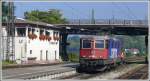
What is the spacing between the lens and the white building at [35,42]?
55.0 m

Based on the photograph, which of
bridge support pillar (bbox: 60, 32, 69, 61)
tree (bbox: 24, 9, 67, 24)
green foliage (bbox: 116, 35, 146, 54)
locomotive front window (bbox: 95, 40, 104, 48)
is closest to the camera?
locomotive front window (bbox: 95, 40, 104, 48)

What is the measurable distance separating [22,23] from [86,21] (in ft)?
55.5

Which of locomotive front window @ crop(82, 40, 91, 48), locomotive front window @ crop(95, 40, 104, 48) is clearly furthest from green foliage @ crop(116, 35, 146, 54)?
locomotive front window @ crop(82, 40, 91, 48)

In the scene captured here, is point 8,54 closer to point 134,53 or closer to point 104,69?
point 104,69

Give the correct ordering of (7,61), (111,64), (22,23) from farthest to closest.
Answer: (22,23)
(7,61)
(111,64)

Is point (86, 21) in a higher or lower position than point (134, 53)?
higher

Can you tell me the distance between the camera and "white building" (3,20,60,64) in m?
55.0

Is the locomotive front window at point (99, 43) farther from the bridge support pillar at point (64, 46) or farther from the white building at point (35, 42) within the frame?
the bridge support pillar at point (64, 46)

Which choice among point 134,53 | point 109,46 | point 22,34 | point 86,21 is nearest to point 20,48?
point 22,34

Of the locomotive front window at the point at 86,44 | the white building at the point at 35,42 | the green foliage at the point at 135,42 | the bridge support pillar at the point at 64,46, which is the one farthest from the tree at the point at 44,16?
the locomotive front window at the point at 86,44

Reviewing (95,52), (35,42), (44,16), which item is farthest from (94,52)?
(44,16)

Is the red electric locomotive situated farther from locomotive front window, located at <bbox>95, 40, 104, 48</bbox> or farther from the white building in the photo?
the white building

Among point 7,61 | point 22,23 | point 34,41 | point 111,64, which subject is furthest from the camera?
point 34,41

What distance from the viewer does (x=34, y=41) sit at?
194 ft
